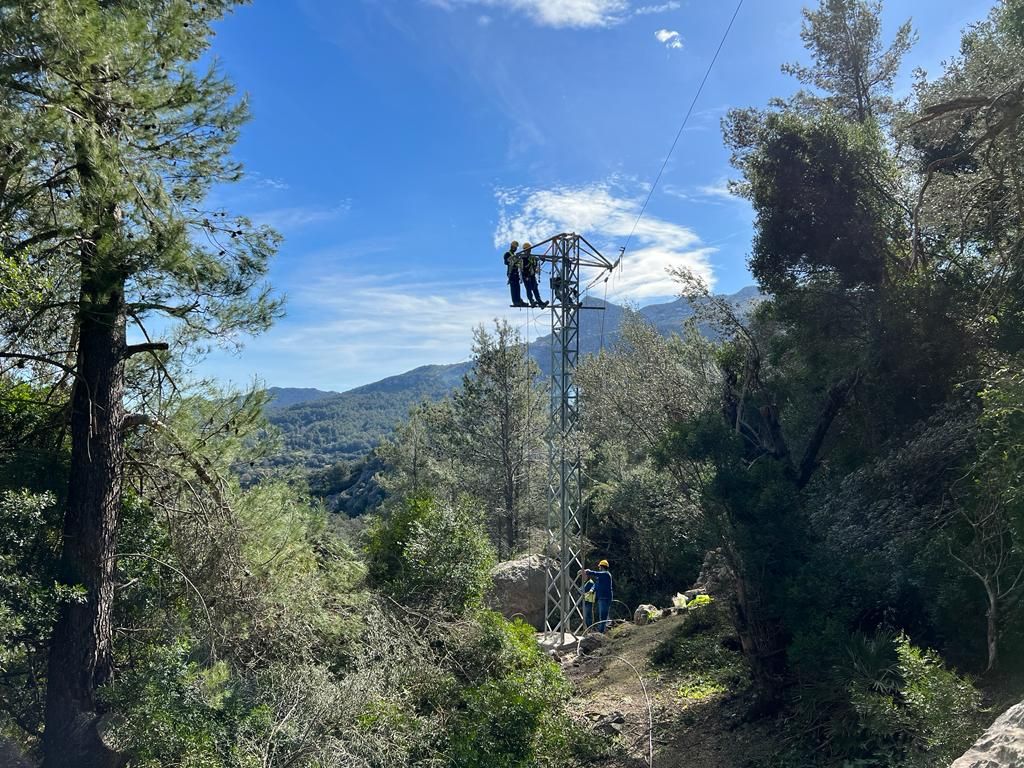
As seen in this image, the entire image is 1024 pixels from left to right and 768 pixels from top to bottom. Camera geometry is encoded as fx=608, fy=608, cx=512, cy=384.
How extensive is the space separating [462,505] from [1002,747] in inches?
285

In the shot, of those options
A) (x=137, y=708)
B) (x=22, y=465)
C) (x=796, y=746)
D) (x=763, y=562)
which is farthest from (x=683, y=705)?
(x=22, y=465)

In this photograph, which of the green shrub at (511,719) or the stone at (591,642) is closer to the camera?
the green shrub at (511,719)

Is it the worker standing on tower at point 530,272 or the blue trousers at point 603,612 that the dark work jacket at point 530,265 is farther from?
the blue trousers at point 603,612

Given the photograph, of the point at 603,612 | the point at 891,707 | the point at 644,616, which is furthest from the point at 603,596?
the point at 891,707

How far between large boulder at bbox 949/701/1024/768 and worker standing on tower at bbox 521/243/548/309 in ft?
29.9

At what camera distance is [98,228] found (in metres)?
5.25

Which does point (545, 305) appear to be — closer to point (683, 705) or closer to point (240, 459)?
point (240, 459)

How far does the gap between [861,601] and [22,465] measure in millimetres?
8599

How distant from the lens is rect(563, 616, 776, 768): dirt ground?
6.45m

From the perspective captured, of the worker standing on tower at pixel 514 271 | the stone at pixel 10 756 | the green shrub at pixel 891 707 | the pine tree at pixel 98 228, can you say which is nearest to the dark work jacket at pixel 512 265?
the worker standing on tower at pixel 514 271

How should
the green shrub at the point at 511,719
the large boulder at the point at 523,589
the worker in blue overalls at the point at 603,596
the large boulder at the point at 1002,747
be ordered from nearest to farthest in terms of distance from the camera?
the large boulder at the point at 1002,747 → the green shrub at the point at 511,719 → the worker in blue overalls at the point at 603,596 → the large boulder at the point at 523,589

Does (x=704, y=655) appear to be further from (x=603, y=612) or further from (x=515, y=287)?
(x=515, y=287)

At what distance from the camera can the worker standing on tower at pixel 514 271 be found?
11385 mm

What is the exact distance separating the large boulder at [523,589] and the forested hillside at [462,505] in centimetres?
345
